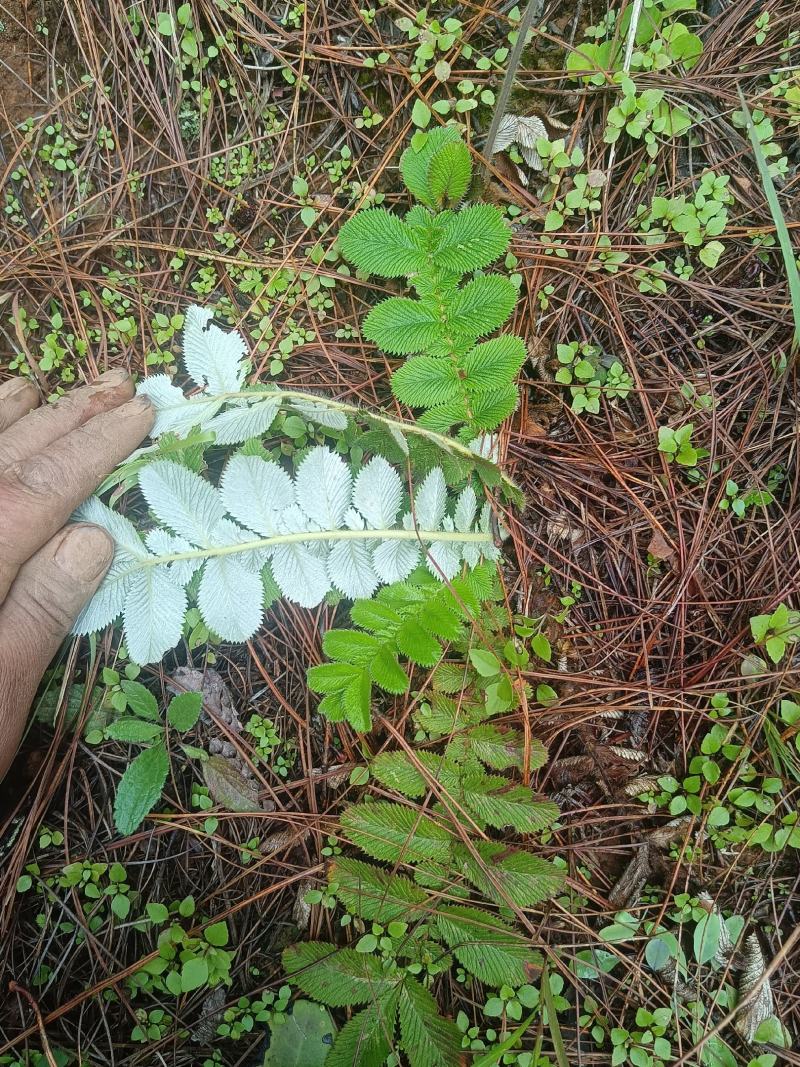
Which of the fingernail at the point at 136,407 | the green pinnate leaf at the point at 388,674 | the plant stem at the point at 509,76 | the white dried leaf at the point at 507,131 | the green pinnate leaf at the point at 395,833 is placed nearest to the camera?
the plant stem at the point at 509,76

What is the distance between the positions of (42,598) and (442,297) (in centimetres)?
159

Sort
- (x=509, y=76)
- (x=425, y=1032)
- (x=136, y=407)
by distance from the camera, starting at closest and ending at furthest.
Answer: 1. (x=509, y=76)
2. (x=425, y=1032)
3. (x=136, y=407)

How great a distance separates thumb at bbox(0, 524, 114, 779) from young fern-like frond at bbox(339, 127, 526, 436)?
1.11 metres

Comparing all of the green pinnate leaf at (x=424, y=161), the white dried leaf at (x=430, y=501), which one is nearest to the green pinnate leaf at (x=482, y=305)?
the green pinnate leaf at (x=424, y=161)

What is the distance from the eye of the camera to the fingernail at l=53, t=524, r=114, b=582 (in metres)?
2.05

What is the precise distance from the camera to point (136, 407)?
2.29 metres

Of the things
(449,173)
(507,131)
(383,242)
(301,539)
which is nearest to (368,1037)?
(301,539)

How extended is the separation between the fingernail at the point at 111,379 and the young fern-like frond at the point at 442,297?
95 centimetres

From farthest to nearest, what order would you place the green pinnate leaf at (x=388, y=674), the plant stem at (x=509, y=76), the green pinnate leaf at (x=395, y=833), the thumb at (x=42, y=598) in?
the green pinnate leaf at (x=395, y=833), the thumb at (x=42, y=598), the green pinnate leaf at (x=388, y=674), the plant stem at (x=509, y=76)

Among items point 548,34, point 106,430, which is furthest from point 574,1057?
point 548,34

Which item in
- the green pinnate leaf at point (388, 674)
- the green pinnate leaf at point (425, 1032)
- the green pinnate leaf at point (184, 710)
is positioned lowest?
the green pinnate leaf at point (425, 1032)

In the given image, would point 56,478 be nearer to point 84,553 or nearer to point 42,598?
point 84,553

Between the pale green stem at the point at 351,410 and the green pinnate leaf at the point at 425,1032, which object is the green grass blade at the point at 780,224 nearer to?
the pale green stem at the point at 351,410

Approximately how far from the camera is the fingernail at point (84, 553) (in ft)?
6.73
